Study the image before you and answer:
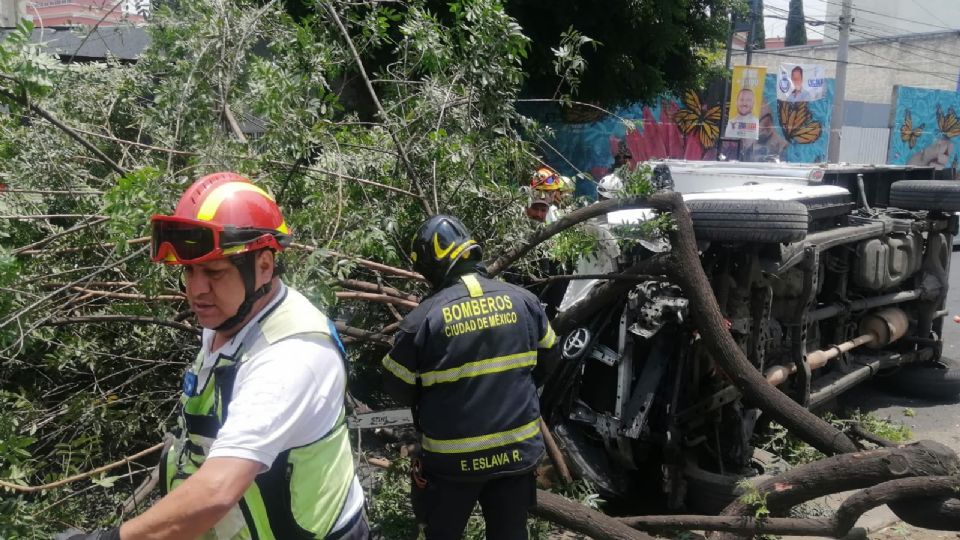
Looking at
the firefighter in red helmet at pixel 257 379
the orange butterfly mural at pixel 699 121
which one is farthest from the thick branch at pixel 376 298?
the orange butterfly mural at pixel 699 121

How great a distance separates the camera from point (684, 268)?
367 centimetres

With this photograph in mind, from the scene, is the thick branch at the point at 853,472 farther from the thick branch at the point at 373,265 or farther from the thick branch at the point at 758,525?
the thick branch at the point at 373,265

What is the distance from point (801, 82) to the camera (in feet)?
68.5

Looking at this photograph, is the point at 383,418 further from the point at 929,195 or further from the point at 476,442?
the point at 929,195

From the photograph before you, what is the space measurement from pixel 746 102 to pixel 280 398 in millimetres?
17911

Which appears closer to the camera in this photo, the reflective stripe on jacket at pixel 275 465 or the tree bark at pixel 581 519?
the reflective stripe on jacket at pixel 275 465

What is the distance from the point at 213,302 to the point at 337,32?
2537 mm

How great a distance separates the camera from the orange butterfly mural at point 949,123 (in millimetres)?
26891

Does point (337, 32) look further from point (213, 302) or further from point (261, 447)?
point (261, 447)

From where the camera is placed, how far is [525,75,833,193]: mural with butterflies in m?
15.9

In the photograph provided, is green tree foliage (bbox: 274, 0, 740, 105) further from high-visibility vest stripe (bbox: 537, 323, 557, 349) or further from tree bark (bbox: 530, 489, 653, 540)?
tree bark (bbox: 530, 489, 653, 540)

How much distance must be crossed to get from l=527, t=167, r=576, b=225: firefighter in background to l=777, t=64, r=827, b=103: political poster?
1852 cm

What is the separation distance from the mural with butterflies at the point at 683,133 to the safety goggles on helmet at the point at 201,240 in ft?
28.0

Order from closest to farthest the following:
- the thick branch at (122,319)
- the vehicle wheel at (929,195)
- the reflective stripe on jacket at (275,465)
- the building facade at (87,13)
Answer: the reflective stripe on jacket at (275,465) < the thick branch at (122,319) < the building facade at (87,13) < the vehicle wheel at (929,195)
